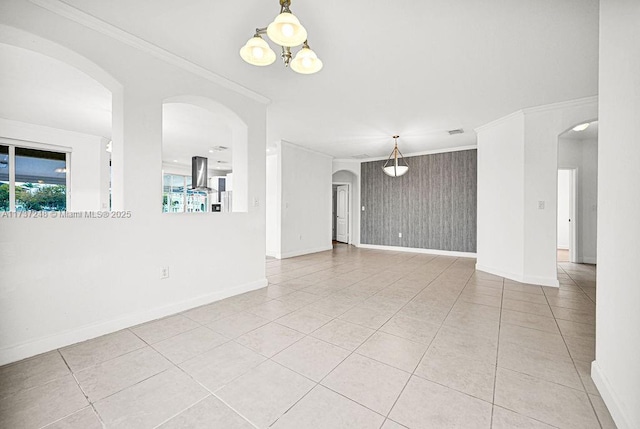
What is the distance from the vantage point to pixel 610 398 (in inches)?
61.7

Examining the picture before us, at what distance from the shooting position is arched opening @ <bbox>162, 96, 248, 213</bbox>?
344 cm

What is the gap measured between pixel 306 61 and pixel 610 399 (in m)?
2.88

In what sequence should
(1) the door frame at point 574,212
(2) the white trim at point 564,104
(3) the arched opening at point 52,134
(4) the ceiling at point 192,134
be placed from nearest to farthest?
(3) the arched opening at point 52,134
(2) the white trim at point 564,104
(4) the ceiling at point 192,134
(1) the door frame at point 574,212

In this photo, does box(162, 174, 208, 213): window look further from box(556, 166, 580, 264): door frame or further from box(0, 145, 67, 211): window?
box(556, 166, 580, 264): door frame

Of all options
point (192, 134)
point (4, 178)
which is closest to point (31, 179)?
point (4, 178)

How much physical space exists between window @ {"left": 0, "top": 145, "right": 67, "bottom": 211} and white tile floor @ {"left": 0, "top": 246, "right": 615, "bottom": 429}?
5109 mm

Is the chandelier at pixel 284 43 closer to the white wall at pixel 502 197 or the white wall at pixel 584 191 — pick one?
the white wall at pixel 502 197

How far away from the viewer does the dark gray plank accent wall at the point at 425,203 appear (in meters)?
6.81

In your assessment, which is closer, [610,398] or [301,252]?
[610,398]

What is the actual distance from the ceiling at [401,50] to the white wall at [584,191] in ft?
10.3

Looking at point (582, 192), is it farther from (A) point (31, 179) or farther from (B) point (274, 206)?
(A) point (31, 179)

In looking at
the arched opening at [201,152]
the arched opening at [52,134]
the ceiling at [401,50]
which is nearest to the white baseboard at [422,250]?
the ceiling at [401,50]

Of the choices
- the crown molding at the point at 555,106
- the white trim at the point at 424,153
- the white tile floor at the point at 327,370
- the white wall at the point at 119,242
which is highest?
the white trim at the point at 424,153

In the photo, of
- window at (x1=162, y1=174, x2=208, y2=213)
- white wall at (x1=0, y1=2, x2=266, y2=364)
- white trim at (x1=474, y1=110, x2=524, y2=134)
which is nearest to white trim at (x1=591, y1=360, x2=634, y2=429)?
white wall at (x1=0, y1=2, x2=266, y2=364)
